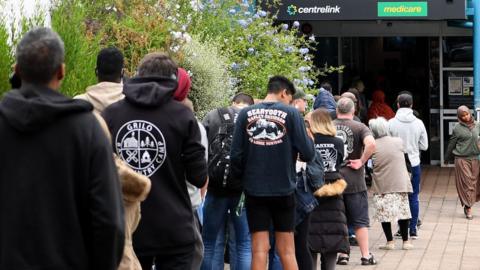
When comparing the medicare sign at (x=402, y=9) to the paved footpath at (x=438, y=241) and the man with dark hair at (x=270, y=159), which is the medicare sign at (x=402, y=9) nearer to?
the paved footpath at (x=438, y=241)

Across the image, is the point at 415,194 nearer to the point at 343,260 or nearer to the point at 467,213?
the point at 343,260

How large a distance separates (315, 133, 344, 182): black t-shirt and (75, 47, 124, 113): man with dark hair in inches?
151

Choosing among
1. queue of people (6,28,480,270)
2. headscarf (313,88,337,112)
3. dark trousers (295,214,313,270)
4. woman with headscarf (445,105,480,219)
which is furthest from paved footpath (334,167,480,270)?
dark trousers (295,214,313,270)

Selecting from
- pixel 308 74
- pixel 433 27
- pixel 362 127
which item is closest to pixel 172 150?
pixel 362 127

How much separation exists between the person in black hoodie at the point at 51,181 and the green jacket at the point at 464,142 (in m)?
12.6

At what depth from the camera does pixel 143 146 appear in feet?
20.0

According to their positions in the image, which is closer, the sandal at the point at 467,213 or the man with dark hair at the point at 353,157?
the man with dark hair at the point at 353,157

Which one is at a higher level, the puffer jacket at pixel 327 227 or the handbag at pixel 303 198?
the handbag at pixel 303 198

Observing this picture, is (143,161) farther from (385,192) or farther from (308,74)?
(308,74)

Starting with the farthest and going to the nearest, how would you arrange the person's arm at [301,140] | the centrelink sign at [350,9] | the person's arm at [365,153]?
1. the centrelink sign at [350,9]
2. the person's arm at [365,153]
3. the person's arm at [301,140]

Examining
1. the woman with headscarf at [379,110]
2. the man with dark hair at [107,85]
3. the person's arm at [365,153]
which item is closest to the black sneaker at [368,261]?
the person's arm at [365,153]

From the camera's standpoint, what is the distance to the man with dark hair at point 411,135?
1375 cm

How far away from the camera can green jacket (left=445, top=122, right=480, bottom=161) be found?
1616 centimetres

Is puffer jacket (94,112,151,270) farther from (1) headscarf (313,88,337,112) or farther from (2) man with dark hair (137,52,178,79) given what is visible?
(1) headscarf (313,88,337,112)
